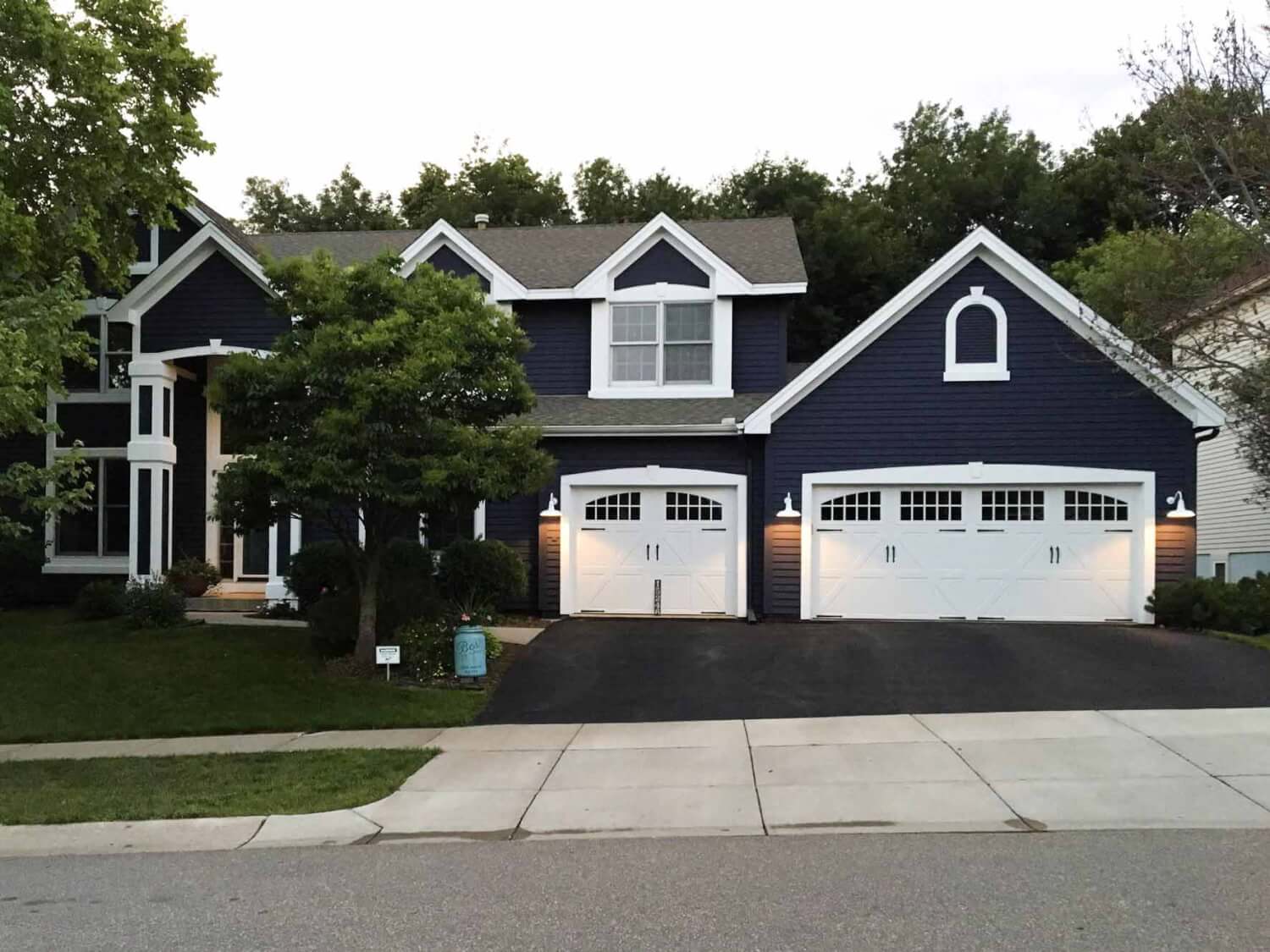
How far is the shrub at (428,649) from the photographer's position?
12344mm

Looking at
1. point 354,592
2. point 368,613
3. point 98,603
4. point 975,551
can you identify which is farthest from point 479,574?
point 975,551

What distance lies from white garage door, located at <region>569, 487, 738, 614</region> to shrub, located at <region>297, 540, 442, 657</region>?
299 cm

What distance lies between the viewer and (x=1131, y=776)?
7820 mm

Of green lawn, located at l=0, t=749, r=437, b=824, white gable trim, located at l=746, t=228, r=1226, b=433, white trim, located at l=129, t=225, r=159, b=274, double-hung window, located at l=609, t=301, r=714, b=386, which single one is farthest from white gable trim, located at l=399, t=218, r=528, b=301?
green lawn, located at l=0, t=749, r=437, b=824

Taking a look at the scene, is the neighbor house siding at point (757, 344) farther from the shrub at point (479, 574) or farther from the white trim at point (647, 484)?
the shrub at point (479, 574)

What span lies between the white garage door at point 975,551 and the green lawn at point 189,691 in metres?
6.87

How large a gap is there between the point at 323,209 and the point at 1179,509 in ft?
123

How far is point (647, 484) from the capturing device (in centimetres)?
1656

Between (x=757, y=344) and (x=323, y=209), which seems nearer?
(x=757, y=344)

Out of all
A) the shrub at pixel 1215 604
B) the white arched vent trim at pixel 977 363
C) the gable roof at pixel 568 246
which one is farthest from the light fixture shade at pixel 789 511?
the shrub at pixel 1215 604

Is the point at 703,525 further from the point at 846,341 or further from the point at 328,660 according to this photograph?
the point at 328,660

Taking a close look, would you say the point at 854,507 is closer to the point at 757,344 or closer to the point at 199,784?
the point at 757,344

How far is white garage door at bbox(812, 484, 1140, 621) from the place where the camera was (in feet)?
50.9

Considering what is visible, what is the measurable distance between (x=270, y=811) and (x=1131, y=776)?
651 cm
